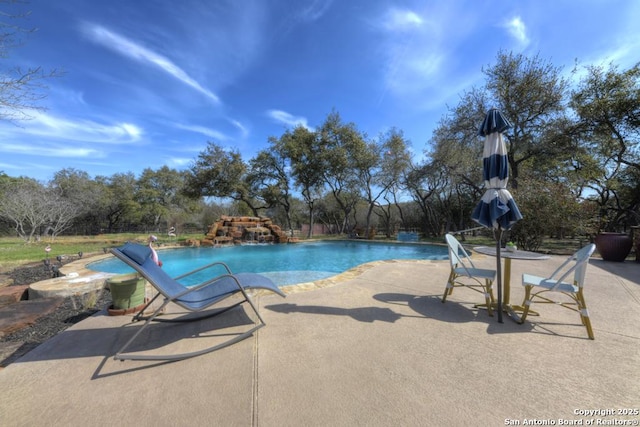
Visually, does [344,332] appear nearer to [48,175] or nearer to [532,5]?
[532,5]

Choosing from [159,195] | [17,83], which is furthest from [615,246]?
[159,195]

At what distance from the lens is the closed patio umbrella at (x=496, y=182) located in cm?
253

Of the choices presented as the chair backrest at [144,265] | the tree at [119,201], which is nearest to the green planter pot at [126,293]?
the chair backrest at [144,265]

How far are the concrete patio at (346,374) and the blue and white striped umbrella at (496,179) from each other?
1100 mm

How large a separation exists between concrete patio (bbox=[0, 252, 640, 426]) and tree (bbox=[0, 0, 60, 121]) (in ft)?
10.2

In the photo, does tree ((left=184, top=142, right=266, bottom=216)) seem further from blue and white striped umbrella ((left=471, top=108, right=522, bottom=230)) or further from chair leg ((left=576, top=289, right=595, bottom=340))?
chair leg ((left=576, top=289, right=595, bottom=340))

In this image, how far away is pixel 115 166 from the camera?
26.3 meters

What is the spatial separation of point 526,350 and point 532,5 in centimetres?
855

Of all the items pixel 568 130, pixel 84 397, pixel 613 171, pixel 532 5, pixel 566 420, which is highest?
pixel 532 5

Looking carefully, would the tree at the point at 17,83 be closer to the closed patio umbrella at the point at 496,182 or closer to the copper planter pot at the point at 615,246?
the closed patio umbrella at the point at 496,182

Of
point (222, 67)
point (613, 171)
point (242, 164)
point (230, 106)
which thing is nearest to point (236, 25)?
point (222, 67)

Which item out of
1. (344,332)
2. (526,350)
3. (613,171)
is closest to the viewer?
(526,350)

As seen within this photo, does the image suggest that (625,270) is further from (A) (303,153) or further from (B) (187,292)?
(A) (303,153)

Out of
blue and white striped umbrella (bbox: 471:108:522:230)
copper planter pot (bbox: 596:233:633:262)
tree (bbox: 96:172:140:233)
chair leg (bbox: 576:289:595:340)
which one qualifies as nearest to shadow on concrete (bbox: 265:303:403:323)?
blue and white striped umbrella (bbox: 471:108:522:230)
